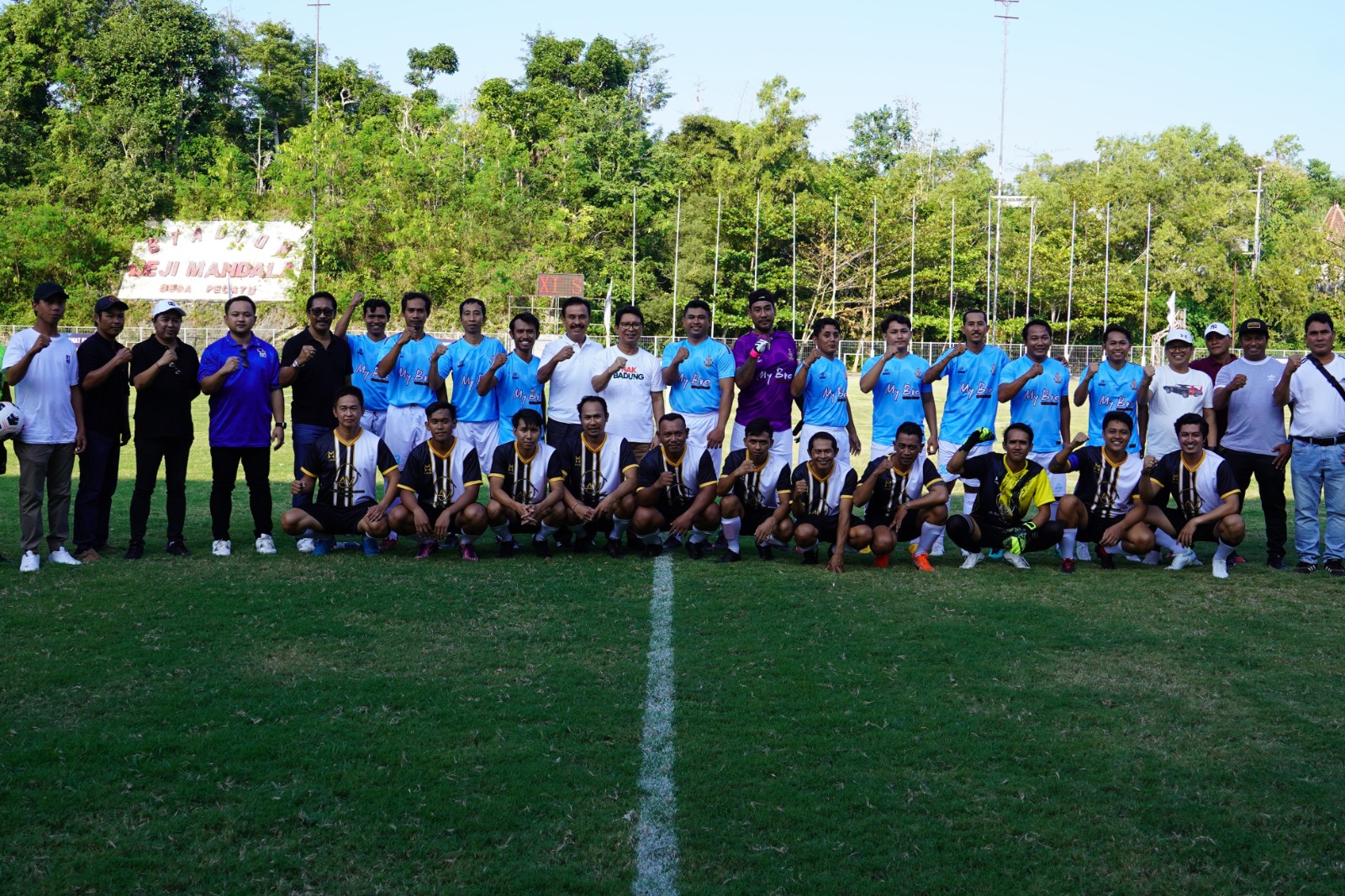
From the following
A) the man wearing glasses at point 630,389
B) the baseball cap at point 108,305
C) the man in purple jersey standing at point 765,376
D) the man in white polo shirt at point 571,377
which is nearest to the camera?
the baseball cap at point 108,305

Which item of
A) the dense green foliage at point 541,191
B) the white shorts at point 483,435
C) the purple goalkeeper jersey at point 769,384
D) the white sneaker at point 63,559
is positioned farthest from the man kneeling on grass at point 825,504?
the dense green foliage at point 541,191

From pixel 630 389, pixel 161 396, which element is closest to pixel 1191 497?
pixel 630 389

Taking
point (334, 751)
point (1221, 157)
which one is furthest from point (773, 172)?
point (334, 751)

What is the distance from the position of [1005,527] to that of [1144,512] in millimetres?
1069

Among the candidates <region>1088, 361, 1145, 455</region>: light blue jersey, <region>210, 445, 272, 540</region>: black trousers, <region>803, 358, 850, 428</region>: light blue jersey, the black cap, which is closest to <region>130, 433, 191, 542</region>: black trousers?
<region>210, 445, 272, 540</region>: black trousers

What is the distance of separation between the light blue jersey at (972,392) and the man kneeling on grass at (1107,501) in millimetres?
761

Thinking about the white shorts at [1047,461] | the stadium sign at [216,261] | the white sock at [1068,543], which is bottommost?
the white sock at [1068,543]

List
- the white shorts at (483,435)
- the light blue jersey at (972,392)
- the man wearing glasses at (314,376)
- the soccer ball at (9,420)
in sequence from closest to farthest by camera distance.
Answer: the soccer ball at (9,420), the man wearing glasses at (314,376), the white shorts at (483,435), the light blue jersey at (972,392)

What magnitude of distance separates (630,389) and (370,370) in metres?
2.15

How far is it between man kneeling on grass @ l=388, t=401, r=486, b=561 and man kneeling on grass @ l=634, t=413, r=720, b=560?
1.25m

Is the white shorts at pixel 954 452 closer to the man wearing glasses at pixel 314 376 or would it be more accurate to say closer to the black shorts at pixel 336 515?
the black shorts at pixel 336 515

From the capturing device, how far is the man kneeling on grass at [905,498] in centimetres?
880

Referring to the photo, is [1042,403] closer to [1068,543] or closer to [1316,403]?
[1068,543]

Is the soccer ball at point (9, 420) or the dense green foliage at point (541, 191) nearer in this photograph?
the soccer ball at point (9, 420)
